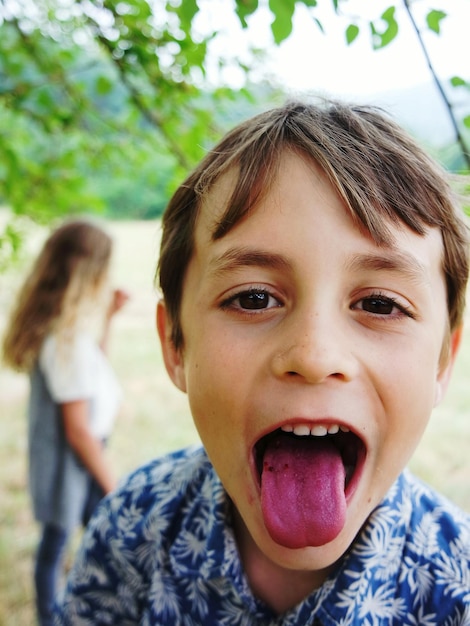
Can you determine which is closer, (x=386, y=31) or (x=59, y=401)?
(x=386, y=31)

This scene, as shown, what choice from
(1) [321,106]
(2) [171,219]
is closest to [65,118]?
(2) [171,219]

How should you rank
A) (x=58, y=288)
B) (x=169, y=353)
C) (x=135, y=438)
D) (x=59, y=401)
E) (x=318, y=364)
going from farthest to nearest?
(x=135, y=438)
(x=58, y=288)
(x=59, y=401)
(x=169, y=353)
(x=318, y=364)

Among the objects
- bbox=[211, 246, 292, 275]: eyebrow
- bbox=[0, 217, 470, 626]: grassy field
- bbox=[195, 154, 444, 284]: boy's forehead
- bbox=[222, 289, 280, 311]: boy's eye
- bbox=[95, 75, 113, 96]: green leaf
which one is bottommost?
bbox=[0, 217, 470, 626]: grassy field

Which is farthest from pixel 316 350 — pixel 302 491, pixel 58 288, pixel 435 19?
pixel 58 288

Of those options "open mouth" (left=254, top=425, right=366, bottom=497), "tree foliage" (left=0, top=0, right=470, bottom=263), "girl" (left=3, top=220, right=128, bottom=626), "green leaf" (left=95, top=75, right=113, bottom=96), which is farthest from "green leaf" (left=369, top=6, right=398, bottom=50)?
"girl" (left=3, top=220, right=128, bottom=626)

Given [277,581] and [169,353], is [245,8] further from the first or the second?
[277,581]

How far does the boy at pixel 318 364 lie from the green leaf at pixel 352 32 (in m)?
0.40

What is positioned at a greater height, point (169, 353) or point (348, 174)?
point (348, 174)

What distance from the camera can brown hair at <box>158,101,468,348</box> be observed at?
35.5 inches

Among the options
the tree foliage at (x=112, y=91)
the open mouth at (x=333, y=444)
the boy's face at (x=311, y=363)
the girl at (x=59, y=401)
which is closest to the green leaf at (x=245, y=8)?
the tree foliage at (x=112, y=91)

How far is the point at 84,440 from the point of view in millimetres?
2545

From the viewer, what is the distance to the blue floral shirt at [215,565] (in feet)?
3.11

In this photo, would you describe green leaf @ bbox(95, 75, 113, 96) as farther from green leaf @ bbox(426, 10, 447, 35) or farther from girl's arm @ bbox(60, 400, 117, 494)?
green leaf @ bbox(426, 10, 447, 35)

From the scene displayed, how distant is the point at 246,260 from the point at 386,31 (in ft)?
2.58
